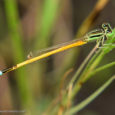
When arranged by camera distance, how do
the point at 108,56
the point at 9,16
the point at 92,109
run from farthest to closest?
the point at 92,109 → the point at 108,56 → the point at 9,16

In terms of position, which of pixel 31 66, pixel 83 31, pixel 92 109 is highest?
pixel 31 66

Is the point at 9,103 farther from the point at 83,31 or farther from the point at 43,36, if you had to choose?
the point at 83,31

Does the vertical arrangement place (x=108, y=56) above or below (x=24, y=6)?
below

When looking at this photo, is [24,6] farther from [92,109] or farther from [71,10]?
[92,109]

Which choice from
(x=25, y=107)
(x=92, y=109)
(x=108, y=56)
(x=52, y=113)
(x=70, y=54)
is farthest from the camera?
(x=92, y=109)

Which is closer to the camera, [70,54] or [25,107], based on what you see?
[25,107]

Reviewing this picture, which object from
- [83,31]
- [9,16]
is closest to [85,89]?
[83,31]
